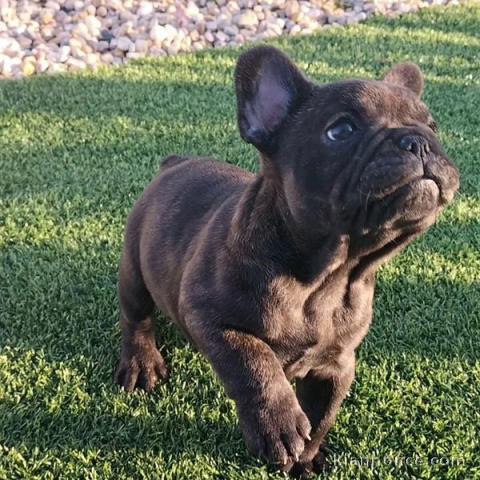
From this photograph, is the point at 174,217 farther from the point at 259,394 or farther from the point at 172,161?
the point at 259,394

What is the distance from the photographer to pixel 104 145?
19.2ft

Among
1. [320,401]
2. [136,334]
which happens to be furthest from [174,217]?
[320,401]

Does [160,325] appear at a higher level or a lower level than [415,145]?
lower

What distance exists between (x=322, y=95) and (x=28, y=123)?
167 inches

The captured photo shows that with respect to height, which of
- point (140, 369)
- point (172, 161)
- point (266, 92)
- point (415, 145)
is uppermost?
point (415, 145)

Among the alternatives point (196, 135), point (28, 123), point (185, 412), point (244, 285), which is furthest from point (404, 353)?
point (28, 123)

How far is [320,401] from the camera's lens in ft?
9.86

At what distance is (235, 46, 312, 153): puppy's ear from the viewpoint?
2689 mm

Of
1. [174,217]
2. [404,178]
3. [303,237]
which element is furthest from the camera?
[174,217]

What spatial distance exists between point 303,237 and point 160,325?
168cm

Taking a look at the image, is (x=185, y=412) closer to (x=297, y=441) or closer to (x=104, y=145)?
(x=297, y=441)

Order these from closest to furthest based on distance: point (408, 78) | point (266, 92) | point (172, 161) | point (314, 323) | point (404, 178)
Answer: point (404, 178) < point (314, 323) < point (266, 92) < point (408, 78) < point (172, 161)

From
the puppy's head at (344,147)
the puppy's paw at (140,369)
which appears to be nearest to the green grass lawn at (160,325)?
the puppy's paw at (140,369)

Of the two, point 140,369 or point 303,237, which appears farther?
point 140,369
